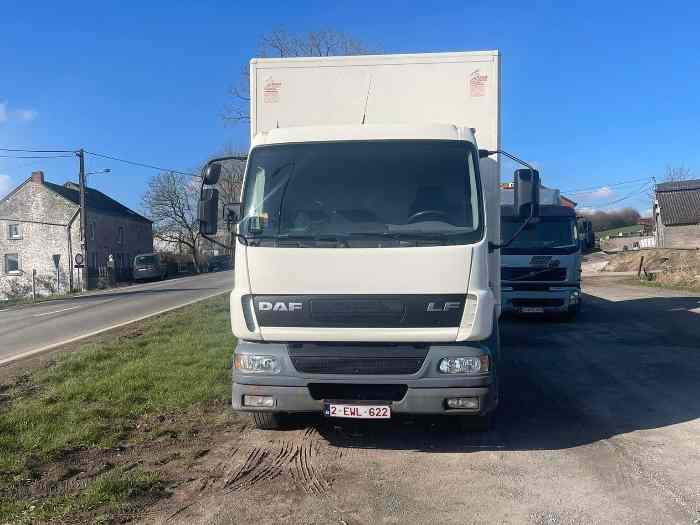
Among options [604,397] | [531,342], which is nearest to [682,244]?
[531,342]

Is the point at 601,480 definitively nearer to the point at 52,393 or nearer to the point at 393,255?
the point at 393,255

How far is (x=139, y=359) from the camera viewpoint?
934 cm

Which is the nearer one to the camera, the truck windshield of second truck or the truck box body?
the truck box body

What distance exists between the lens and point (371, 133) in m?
5.61

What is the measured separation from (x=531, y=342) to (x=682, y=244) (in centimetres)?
4433

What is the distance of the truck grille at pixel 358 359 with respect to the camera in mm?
4992

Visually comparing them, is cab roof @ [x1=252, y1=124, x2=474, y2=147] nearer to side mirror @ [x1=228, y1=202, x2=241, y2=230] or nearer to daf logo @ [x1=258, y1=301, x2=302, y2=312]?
side mirror @ [x1=228, y1=202, x2=241, y2=230]

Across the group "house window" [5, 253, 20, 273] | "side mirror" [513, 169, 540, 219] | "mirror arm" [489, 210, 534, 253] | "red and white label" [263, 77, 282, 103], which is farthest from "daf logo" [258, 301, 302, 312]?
"house window" [5, 253, 20, 273]

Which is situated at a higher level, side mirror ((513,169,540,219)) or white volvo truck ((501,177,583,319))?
side mirror ((513,169,540,219))

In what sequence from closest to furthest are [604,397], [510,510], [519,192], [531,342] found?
[510,510] < [519,192] < [604,397] < [531,342]

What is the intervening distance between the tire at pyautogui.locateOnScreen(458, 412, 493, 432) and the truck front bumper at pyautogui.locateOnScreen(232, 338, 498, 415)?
0.59 m

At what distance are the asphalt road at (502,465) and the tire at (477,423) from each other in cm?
7

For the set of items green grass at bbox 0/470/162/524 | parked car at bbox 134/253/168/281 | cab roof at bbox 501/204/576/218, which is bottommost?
parked car at bbox 134/253/168/281

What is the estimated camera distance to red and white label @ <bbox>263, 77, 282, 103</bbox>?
6.55m
